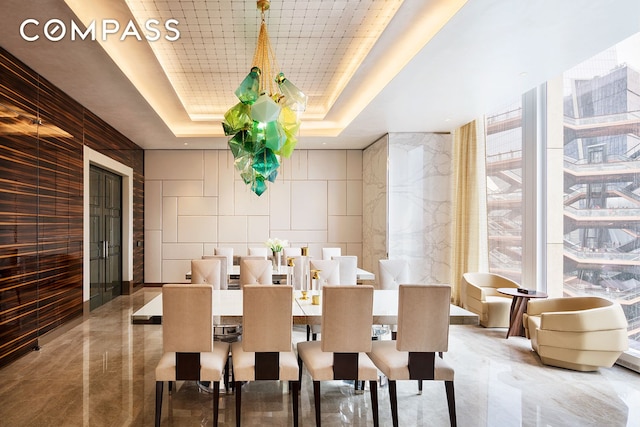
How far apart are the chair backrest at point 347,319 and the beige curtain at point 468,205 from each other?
4.49 m

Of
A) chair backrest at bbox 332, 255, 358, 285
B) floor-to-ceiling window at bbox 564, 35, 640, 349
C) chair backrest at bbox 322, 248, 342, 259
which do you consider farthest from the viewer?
chair backrest at bbox 322, 248, 342, 259

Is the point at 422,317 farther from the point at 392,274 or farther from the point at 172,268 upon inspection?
the point at 172,268

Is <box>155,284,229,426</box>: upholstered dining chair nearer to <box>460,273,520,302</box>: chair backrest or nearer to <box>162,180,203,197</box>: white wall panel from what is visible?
<box>460,273,520,302</box>: chair backrest

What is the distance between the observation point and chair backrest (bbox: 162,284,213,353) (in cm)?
261

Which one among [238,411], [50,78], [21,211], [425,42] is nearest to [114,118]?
[50,78]

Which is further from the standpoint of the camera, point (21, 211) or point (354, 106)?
point (354, 106)

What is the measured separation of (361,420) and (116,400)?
1811 millimetres

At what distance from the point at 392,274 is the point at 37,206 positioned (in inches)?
152

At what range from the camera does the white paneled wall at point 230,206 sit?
8.74m

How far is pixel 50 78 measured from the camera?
458cm

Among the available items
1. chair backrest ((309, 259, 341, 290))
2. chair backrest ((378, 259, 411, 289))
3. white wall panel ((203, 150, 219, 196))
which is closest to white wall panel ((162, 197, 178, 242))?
white wall panel ((203, 150, 219, 196))

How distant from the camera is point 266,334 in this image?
8.73 feet

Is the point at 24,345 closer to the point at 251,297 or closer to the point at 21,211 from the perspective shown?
the point at 21,211

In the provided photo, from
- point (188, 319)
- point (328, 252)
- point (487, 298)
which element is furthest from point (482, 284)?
point (188, 319)
